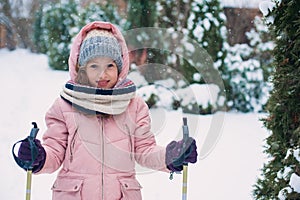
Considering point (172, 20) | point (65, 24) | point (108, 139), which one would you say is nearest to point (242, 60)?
point (172, 20)

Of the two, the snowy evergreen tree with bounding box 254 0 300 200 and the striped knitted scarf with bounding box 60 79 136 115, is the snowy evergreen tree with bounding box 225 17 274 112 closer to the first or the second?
the snowy evergreen tree with bounding box 254 0 300 200

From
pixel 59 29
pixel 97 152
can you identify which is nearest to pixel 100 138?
pixel 97 152

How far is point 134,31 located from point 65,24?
A: 2.27 m

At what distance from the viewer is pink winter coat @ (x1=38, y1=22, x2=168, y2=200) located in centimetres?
279

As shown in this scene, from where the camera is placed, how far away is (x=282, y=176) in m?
3.34

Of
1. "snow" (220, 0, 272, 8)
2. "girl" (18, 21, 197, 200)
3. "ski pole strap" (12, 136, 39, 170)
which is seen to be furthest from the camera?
"snow" (220, 0, 272, 8)

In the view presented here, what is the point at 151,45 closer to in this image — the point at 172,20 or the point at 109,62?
the point at 172,20

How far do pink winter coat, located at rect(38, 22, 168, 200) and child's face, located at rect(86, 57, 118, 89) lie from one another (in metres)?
0.18

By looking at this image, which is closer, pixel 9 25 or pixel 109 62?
pixel 109 62

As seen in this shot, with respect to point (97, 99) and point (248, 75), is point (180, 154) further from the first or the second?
point (248, 75)

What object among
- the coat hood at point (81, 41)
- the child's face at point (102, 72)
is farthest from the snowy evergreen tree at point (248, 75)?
the child's face at point (102, 72)

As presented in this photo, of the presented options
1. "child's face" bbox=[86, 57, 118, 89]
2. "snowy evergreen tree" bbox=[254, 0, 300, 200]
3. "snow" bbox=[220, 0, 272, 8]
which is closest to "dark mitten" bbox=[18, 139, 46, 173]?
"child's face" bbox=[86, 57, 118, 89]

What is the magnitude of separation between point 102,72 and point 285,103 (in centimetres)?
115

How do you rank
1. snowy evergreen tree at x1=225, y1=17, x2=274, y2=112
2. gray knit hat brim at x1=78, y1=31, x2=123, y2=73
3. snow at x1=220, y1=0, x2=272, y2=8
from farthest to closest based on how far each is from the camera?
snow at x1=220, y1=0, x2=272, y2=8
snowy evergreen tree at x1=225, y1=17, x2=274, y2=112
gray knit hat brim at x1=78, y1=31, x2=123, y2=73
